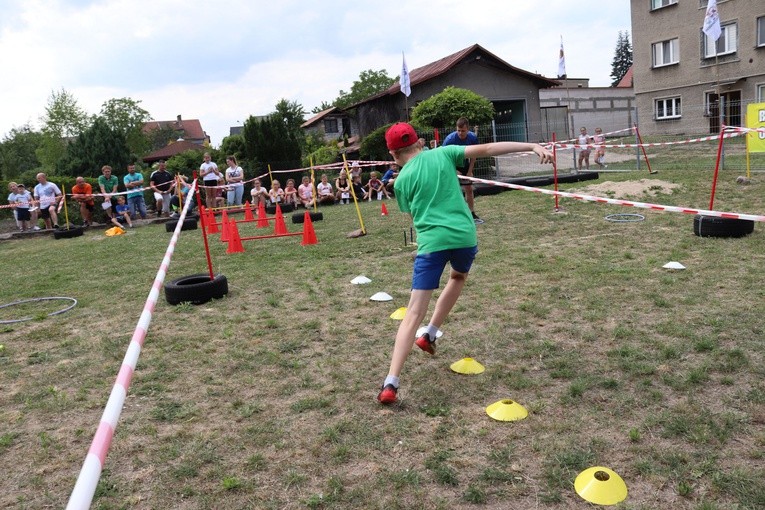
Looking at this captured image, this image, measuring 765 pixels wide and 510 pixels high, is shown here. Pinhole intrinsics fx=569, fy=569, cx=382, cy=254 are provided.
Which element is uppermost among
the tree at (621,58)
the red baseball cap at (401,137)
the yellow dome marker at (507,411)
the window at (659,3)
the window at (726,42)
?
the tree at (621,58)

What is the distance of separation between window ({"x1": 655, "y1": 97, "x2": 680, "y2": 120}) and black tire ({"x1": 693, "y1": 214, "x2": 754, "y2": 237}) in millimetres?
26310

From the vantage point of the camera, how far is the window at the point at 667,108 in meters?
31.5

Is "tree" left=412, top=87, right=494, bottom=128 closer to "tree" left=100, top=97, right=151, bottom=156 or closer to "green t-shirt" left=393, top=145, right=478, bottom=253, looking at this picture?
"green t-shirt" left=393, top=145, right=478, bottom=253

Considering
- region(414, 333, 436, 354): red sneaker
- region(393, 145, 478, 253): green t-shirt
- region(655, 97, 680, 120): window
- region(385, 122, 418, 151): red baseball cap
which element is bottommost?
region(414, 333, 436, 354): red sneaker

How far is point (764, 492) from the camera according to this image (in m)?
2.50

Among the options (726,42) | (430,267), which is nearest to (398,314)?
(430,267)

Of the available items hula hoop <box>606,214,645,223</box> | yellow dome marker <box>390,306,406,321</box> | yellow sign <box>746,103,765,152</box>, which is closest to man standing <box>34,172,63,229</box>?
yellow dome marker <box>390,306,406,321</box>

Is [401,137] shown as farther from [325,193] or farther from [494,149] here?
[325,193]

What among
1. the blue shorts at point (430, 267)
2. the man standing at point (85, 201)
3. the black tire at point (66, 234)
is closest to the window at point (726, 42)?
the man standing at point (85, 201)

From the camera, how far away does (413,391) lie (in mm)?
3814

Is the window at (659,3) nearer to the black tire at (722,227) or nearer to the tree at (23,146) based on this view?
the black tire at (722,227)

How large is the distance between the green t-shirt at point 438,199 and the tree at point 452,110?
20436 mm

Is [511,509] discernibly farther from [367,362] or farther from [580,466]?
[367,362]

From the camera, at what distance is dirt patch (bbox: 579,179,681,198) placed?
509 inches
